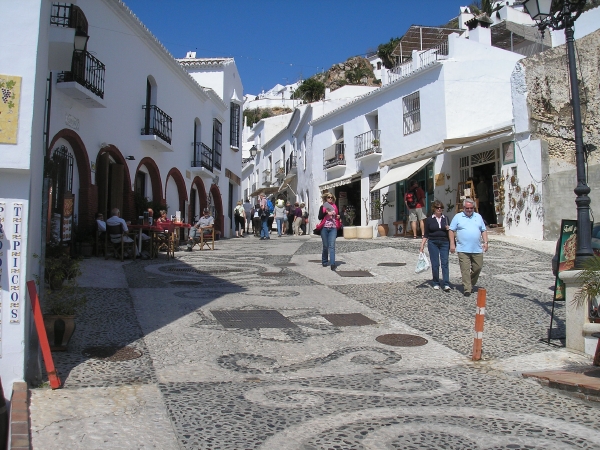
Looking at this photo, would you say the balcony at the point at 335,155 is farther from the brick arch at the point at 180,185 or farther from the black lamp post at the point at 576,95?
the black lamp post at the point at 576,95

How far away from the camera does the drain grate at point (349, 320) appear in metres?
7.73

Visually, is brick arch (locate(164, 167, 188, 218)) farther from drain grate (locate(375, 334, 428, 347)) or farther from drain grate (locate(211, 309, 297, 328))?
drain grate (locate(375, 334, 428, 347))

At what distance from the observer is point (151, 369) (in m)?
5.47

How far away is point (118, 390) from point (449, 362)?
11.1ft

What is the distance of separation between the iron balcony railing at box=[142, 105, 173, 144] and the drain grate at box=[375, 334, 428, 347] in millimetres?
13660

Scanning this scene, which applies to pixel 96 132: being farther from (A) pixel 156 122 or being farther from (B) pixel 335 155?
(B) pixel 335 155

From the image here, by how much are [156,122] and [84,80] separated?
5457 millimetres

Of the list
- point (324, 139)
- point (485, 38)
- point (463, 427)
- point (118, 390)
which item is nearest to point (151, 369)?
point (118, 390)

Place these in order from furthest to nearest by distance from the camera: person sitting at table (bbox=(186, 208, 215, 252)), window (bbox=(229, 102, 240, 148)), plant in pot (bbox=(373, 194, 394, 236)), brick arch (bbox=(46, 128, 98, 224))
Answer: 1. window (bbox=(229, 102, 240, 148))
2. plant in pot (bbox=(373, 194, 394, 236))
3. person sitting at table (bbox=(186, 208, 215, 252))
4. brick arch (bbox=(46, 128, 98, 224))

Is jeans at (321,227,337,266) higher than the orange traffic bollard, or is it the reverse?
jeans at (321,227,337,266)

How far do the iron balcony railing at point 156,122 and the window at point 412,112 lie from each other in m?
9.60

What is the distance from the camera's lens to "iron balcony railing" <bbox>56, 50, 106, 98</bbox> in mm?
13143

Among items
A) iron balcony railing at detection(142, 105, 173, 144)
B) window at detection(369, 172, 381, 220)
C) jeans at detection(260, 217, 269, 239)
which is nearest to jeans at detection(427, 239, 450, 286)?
iron balcony railing at detection(142, 105, 173, 144)

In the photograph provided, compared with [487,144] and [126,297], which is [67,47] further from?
[487,144]
